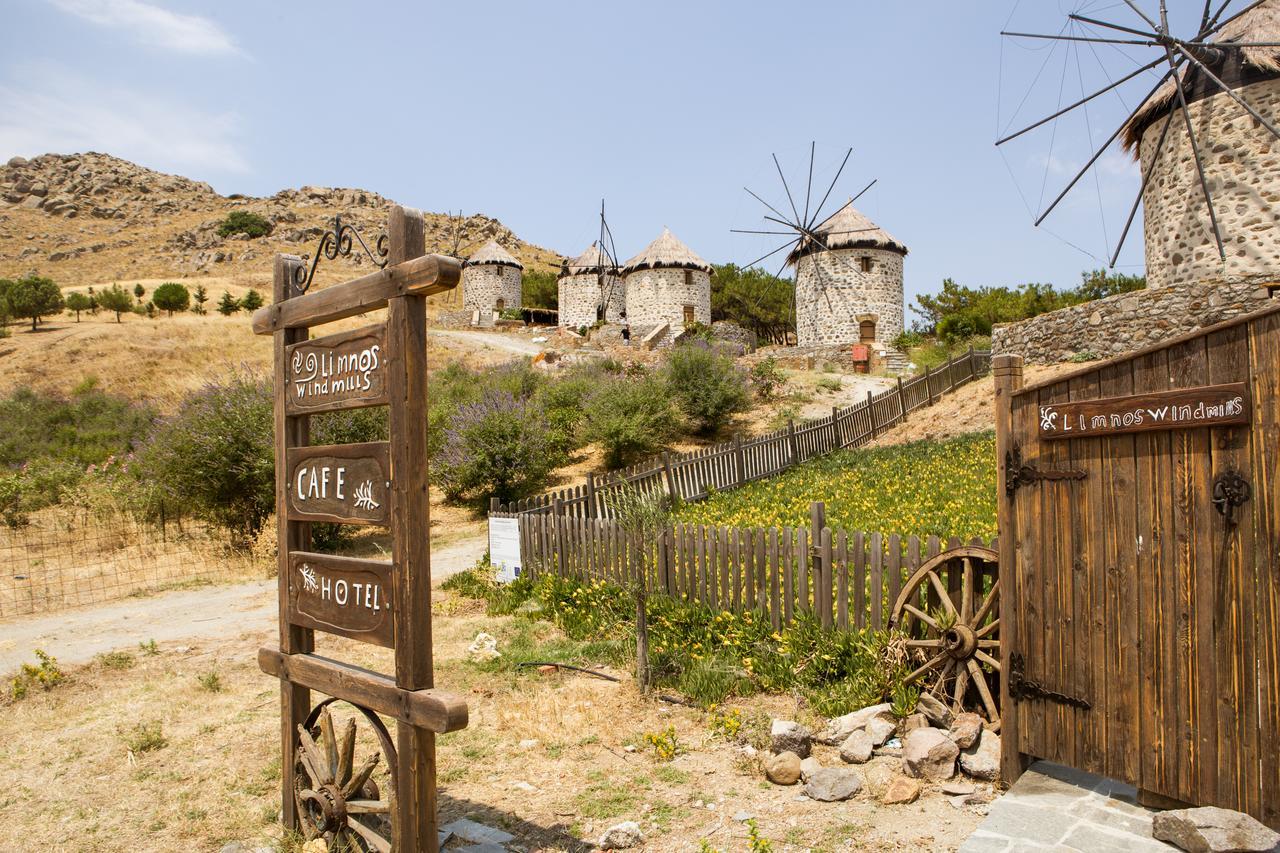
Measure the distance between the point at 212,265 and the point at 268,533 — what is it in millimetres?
61852

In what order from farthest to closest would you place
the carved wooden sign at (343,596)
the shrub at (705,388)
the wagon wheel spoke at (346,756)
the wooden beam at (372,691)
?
the shrub at (705,388) < the wagon wheel spoke at (346,756) < the carved wooden sign at (343,596) < the wooden beam at (372,691)

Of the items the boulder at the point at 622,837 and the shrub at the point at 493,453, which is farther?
the shrub at the point at 493,453

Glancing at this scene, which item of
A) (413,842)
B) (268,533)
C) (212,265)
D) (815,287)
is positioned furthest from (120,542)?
(212,265)

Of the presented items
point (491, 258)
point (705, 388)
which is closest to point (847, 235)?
point (705, 388)

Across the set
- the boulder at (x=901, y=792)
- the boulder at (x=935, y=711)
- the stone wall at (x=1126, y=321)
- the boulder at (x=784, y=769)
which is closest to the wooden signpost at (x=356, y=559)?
the boulder at (x=784, y=769)

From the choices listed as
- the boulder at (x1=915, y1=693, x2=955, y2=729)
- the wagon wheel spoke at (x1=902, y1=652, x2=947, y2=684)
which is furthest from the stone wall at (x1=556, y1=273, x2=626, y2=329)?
the boulder at (x1=915, y1=693, x2=955, y2=729)

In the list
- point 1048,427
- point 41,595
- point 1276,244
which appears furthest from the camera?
point 1276,244

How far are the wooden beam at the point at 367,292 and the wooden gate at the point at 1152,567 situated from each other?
2.98 metres

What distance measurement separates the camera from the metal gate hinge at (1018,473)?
3909 millimetres

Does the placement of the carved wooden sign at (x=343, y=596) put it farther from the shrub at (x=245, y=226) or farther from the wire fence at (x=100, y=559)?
the shrub at (x=245, y=226)

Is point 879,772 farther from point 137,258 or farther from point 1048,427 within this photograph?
point 137,258

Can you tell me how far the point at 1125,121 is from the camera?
17.1 m

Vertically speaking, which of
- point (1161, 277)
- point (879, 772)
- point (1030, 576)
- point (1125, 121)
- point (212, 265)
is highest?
point (212, 265)

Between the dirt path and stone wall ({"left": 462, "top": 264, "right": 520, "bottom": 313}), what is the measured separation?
142 ft
